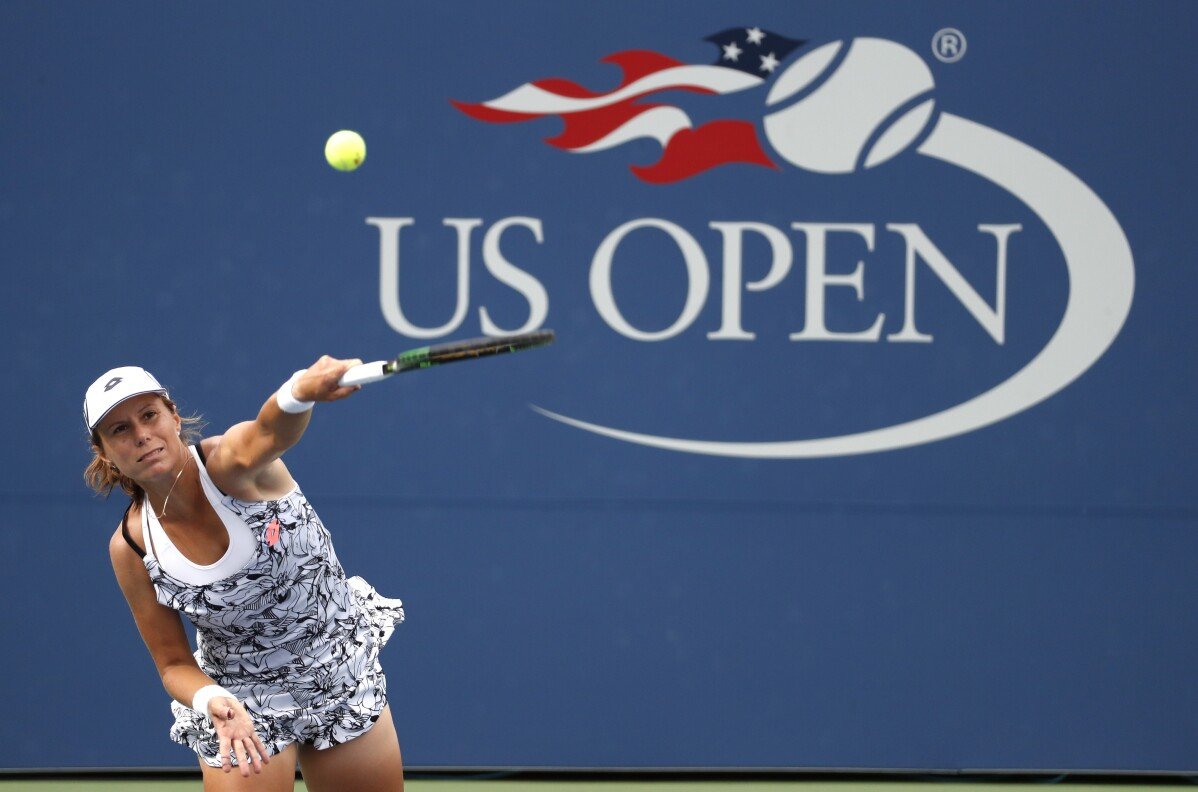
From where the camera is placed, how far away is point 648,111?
3.98 metres

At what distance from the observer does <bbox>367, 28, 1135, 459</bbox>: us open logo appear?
3.97 m

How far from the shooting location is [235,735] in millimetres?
2465

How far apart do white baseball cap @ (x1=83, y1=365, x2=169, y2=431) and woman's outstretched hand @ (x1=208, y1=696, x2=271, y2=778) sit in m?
0.57

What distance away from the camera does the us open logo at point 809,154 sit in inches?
156

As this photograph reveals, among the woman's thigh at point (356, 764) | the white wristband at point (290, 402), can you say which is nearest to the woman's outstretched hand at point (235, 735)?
the woman's thigh at point (356, 764)

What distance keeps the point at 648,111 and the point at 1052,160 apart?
46.9 inches

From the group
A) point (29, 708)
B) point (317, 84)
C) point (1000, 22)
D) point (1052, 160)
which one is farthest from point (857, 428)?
point (29, 708)

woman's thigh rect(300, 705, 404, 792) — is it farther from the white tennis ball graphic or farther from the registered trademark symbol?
the registered trademark symbol

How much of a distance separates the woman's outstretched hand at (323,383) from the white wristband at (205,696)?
0.64 m

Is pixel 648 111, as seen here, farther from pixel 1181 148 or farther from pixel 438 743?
pixel 438 743

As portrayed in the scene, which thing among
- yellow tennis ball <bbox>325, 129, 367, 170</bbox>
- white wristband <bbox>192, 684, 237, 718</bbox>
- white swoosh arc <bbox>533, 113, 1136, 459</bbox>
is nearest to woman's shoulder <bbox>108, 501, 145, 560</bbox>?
white wristband <bbox>192, 684, 237, 718</bbox>

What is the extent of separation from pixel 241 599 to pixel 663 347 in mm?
1726

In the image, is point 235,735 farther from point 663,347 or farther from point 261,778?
point 663,347

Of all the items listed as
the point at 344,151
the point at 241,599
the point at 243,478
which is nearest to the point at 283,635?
the point at 241,599
